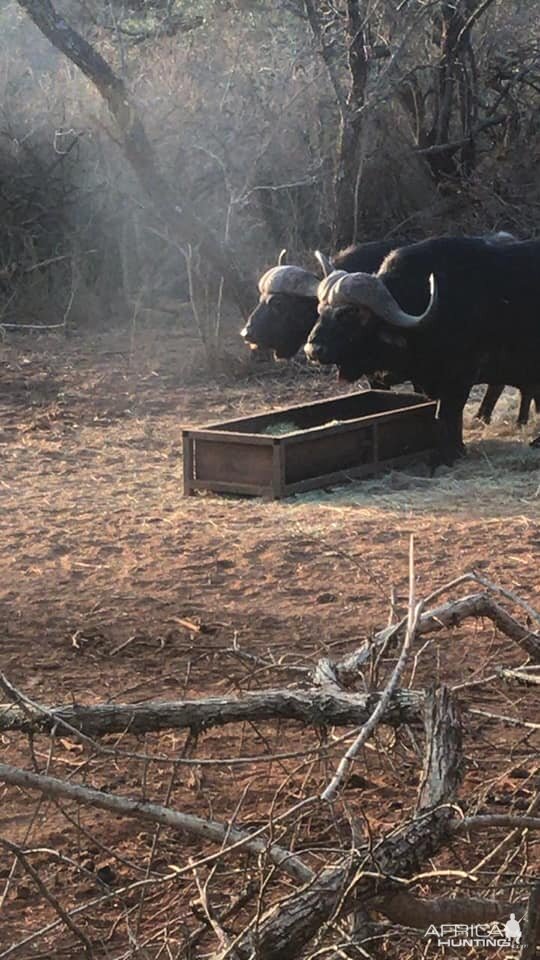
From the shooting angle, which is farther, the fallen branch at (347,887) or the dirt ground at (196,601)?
the dirt ground at (196,601)

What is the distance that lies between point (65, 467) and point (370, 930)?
24.6 feet

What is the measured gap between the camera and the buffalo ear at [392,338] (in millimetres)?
10281

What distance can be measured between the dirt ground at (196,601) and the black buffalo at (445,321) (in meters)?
0.56

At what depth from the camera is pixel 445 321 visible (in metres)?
10.2

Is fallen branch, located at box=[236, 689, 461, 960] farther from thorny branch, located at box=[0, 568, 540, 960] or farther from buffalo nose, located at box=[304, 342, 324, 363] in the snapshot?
buffalo nose, located at box=[304, 342, 324, 363]

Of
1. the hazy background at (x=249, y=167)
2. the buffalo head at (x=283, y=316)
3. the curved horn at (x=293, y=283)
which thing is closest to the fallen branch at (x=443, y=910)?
the curved horn at (x=293, y=283)

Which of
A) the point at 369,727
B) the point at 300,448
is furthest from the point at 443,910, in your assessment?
the point at 300,448

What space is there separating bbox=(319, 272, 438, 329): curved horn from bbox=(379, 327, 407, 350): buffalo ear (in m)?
0.08

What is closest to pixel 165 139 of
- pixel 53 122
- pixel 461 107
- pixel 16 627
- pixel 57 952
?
pixel 53 122

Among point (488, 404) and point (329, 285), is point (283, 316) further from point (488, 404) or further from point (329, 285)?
point (488, 404)

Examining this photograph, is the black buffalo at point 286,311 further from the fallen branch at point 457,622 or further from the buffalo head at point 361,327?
the fallen branch at point 457,622

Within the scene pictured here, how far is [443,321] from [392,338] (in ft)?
1.21

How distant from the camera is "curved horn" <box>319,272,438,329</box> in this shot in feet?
33.2

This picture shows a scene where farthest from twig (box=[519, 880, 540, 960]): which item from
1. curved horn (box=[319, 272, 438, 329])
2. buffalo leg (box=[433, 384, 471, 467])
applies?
curved horn (box=[319, 272, 438, 329])
